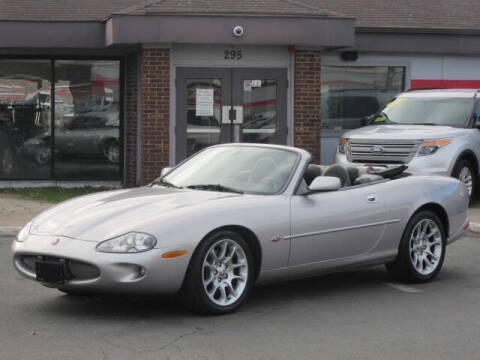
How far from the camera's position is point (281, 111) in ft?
56.3

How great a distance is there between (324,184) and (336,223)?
37 cm

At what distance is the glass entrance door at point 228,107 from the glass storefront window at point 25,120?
9.26ft

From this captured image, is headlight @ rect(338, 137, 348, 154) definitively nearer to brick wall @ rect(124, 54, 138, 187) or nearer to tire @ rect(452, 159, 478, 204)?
tire @ rect(452, 159, 478, 204)

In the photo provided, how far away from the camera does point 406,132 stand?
14375 mm

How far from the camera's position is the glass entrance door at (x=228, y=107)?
1684 centimetres

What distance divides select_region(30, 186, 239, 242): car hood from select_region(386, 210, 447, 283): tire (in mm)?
1863

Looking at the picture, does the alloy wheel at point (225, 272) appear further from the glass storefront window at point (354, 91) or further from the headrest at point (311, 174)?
A: the glass storefront window at point (354, 91)

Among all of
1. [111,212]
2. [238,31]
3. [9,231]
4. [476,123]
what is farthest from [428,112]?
[111,212]

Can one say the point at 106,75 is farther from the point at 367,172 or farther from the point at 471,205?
the point at 367,172

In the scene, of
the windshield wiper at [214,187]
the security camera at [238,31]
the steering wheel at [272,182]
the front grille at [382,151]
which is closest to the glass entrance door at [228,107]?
the security camera at [238,31]

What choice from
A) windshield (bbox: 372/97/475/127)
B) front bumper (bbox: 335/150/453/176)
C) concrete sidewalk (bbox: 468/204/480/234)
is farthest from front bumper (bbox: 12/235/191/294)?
windshield (bbox: 372/97/475/127)

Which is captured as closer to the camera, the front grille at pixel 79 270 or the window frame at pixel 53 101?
the front grille at pixel 79 270

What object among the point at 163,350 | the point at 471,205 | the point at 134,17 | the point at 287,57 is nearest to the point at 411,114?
the point at 471,205

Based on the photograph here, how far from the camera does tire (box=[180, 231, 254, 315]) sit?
6.86 m
